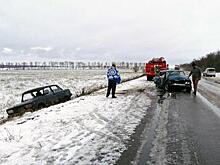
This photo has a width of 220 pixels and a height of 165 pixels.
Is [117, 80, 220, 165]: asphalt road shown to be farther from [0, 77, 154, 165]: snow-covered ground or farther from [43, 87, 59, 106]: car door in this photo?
[43, 87, 59, 106]: car door

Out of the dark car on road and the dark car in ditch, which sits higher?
the dark car on road

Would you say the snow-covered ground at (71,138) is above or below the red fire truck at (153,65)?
below

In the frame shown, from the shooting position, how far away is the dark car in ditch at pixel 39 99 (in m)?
16.3

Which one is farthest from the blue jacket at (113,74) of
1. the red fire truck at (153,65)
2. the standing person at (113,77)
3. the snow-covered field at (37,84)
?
the red fire truck at (153,65)

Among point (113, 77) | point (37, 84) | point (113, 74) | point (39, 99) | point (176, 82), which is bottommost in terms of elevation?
point (37, 84)

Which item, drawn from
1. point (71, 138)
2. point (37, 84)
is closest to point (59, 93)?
point (71, 138)

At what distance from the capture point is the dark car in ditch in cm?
1633

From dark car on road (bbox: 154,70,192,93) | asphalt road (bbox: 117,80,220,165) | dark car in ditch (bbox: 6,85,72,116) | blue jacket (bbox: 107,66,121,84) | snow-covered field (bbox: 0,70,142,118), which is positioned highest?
blue jacket (bbox: 107,66,121,84)

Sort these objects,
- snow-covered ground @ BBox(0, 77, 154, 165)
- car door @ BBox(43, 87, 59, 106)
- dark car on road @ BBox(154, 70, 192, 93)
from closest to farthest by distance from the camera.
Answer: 1. snow-covered ground @ BBox(0, 77, 154, 165)
2. car door @ BBox(43, 87, 59, 106)
3. dark car on road @ BBox(154, 70, 192, 93)

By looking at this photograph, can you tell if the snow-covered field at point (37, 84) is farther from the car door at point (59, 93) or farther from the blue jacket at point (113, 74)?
the blue jacket at point (113, 74)

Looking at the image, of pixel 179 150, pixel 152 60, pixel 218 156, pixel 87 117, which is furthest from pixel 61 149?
pixel 152 60

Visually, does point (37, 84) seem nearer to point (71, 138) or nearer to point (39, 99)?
point (39, 99)

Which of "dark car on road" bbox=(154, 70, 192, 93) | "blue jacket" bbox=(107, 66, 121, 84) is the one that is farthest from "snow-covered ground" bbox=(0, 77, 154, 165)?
"dark car on road" bbox=(154, 70, 192, 93)

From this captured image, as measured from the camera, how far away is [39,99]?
17.4 meters
